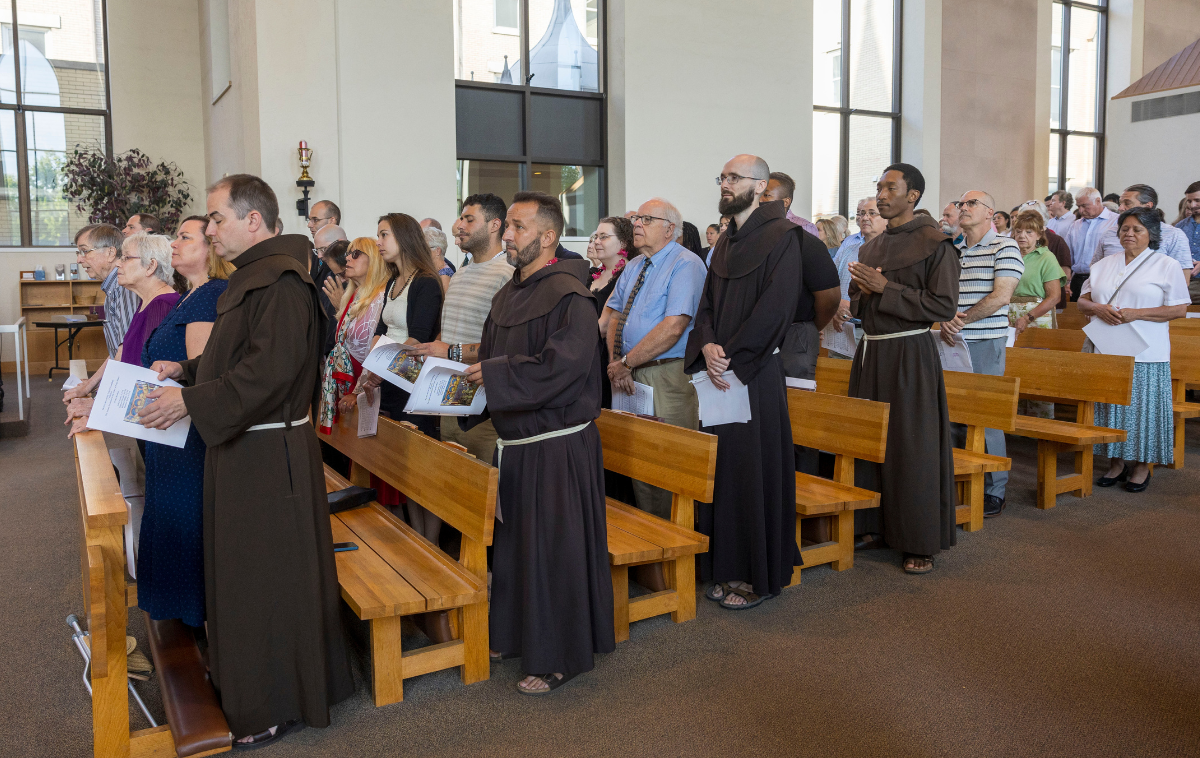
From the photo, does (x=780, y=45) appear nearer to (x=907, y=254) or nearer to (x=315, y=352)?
(x=907, y=254)

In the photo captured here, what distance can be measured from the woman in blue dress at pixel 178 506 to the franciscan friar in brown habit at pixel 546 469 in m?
0.92

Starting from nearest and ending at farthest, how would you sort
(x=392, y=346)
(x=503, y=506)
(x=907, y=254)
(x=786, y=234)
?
(x=503, y=506) → (x=392, y=346) → (x=786, y=234) → (x=907, y=254)

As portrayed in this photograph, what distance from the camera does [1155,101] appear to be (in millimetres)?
15398

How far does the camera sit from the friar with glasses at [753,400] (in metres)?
3.54

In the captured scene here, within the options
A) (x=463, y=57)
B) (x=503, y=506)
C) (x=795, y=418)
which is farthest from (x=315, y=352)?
(x=463, y=57)

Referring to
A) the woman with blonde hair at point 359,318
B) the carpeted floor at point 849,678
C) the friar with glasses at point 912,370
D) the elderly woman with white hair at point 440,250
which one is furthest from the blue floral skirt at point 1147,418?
the woman with blonde hair at point 359,318

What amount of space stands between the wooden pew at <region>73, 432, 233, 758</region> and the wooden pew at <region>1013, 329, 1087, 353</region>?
5970 mm

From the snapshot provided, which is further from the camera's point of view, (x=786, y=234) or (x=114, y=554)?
(x=786, y=234)

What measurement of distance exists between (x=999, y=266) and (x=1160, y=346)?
5.02 feet

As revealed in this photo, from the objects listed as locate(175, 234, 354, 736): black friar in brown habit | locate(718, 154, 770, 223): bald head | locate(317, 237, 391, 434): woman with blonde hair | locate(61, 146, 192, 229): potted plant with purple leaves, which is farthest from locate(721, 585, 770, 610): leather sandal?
locate(61, 146, 192, 229): potted plant with purple leaves

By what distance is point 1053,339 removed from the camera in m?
6.80

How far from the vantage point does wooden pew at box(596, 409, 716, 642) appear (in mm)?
3281

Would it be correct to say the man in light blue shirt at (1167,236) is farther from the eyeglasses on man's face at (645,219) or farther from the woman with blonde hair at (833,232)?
the eyeglasses on man's face at (645,219)

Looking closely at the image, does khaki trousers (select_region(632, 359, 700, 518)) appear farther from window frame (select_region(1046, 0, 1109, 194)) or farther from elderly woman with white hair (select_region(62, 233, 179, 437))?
window frame (select_region(1046, 0, 1109, 194))
